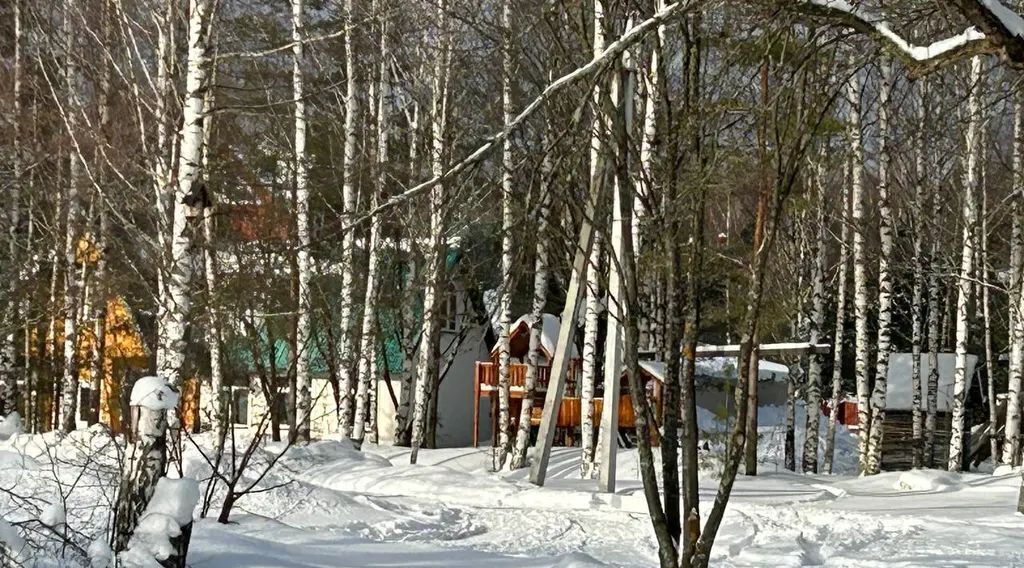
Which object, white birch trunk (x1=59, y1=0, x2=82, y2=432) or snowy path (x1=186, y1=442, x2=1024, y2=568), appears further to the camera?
white birch trunk (x1=59, y1=0, x2=82, y2=432)

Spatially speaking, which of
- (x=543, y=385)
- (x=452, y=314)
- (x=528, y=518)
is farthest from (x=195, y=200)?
(x=452, y=314)

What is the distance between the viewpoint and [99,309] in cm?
2442

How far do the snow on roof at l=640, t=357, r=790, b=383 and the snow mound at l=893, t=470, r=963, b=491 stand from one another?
2.66 meters

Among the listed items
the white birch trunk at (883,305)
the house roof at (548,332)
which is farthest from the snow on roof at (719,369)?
the house roof at (548,332)

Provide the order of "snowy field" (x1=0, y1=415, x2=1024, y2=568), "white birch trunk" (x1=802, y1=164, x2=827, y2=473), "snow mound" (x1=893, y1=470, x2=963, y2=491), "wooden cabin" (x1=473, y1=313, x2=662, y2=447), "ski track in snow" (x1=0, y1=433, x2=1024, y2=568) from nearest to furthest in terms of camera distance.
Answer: "snowy field" (x1=0, y1=415, x2=1024, y2=568) → "ski track in snow" (x1=0, y1=433, x2=1024, y2=568) → "snow mound" (x1=893, y1=470, x2=963, y2=491) → "white birch trunk" (x1=802, y1=164, x2=827, y2=473) → "wooden cabin" (x1=473, y1=313, x2=662, y2=447)

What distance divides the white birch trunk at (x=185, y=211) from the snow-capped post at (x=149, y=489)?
1.26ft

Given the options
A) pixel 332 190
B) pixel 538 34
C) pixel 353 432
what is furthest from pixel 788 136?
pixel 332 190

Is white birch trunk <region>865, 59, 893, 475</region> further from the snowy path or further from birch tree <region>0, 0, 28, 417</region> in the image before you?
birch tree <region>0, 0, 28, 417</region>

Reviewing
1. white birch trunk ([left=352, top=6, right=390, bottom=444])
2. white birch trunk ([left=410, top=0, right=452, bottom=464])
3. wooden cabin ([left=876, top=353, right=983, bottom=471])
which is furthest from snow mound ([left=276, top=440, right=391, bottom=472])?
wooden cabin ([left=876, top=353, right=983, bottom=471])

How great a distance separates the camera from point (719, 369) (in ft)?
110

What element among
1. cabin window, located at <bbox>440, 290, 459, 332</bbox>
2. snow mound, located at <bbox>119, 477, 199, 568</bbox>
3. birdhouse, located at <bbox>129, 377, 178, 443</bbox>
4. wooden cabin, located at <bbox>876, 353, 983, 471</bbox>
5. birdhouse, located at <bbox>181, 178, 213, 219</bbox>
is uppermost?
birdhouse, located at <bbox>181, 178, 213, 219</bbox>

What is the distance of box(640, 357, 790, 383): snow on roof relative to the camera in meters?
19.3

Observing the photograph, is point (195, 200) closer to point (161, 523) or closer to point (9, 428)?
point (161, 523)

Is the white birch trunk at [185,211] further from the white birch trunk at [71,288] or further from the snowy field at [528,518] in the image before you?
the white birch trunk at [71,288]
